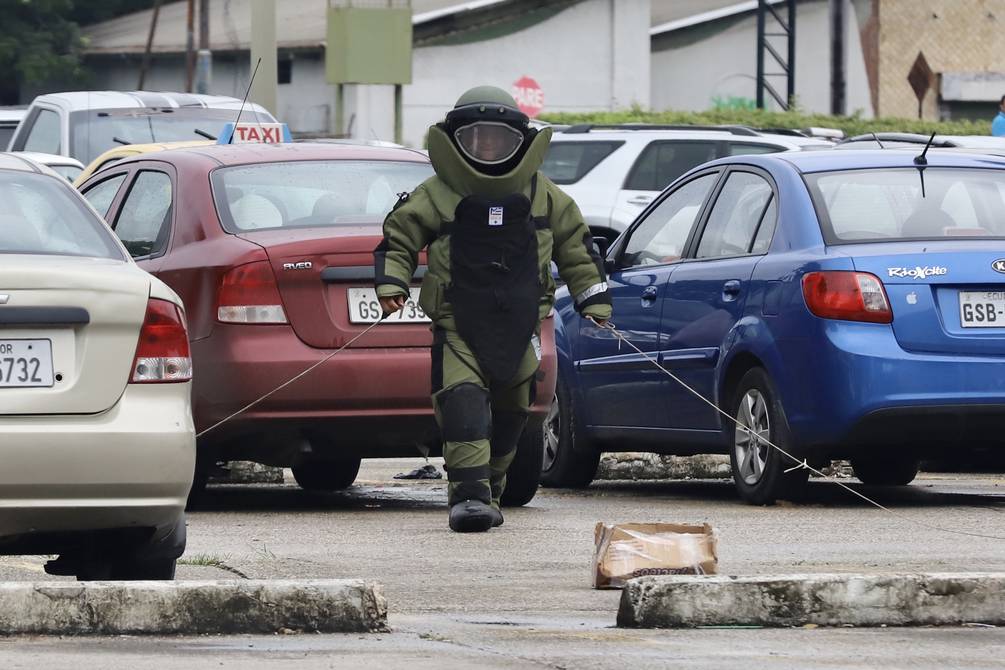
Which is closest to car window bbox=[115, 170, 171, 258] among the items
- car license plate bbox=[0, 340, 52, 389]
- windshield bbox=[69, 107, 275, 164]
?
car license plate bbox=[0, 340, 52, 389]

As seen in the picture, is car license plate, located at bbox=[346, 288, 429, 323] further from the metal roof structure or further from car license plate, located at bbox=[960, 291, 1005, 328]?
the metal roof structure

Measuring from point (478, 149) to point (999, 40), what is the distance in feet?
119

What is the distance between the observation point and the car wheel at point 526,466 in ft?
31.5

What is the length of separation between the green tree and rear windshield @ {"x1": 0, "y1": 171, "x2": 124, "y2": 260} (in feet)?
125

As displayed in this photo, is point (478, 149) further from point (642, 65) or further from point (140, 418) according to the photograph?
point (642, 65)

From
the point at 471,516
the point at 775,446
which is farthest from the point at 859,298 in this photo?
the point at 471,516

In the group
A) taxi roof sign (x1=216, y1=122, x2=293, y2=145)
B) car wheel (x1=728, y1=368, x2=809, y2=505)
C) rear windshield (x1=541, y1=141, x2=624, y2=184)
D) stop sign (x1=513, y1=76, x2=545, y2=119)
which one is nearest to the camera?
car wheel (x1=728, y1=368, x2=809, y2=505)

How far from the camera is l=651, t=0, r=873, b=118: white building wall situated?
1647 inches

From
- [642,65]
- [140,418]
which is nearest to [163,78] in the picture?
[642,65]

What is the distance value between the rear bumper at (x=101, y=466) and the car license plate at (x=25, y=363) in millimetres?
102

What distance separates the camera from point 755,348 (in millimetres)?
9352

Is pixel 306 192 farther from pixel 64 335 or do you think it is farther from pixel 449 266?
pixel 64 335

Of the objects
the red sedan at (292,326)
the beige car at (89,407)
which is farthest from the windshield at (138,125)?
the beige car at (89,407)

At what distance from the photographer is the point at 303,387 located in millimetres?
8906
